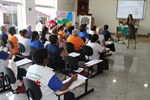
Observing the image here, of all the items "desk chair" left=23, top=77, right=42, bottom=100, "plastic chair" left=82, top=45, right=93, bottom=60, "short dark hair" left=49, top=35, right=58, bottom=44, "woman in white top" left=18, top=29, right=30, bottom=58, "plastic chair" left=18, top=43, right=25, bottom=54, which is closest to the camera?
"desk chair" left=23, top=77, right=42, bottom=100

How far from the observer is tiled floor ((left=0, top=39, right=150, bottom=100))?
315 cm

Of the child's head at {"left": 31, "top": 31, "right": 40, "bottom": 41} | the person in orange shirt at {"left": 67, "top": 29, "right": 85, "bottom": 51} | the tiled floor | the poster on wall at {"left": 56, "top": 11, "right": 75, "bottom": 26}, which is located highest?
the poster on wall at {"left": 56, "top": 11, "right": 75, "bottom": 26}

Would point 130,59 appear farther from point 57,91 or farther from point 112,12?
point 112,12

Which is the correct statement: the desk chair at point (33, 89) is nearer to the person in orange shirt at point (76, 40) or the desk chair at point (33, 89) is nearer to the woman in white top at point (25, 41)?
the woman in white top at point (25, 41)

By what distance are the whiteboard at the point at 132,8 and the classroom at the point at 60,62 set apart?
1.35 ft

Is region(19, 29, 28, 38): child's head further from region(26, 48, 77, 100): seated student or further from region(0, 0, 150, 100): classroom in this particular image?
region(26, 48, 77, 100): seated student

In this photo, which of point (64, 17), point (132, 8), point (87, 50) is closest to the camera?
point (87, 50)

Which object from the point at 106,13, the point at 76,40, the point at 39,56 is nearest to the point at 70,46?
the point at 76,40

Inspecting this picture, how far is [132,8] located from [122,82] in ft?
26.8

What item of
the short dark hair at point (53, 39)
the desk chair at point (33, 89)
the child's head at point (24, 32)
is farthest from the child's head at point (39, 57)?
the child's head at point (24, 32)

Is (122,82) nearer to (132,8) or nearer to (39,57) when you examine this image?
(39,57)

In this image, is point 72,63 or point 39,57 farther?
point 72,63

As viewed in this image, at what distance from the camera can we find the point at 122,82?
385cm

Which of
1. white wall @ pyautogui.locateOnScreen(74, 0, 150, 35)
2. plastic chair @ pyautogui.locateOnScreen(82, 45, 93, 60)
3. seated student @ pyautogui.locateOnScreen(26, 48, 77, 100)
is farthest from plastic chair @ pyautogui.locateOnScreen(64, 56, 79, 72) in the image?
white wall @ pyautogui.locateOnScreen(74, 0, 150, 35)
